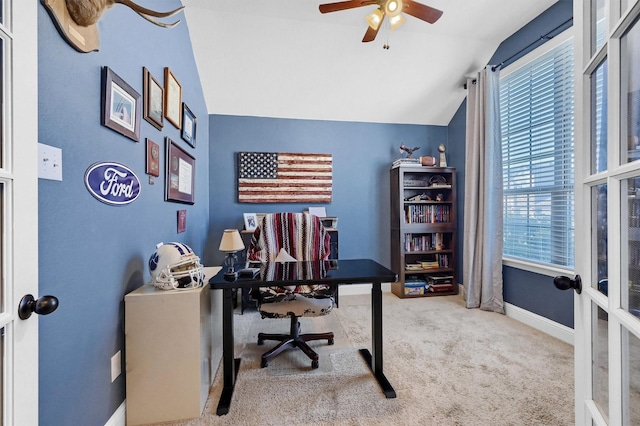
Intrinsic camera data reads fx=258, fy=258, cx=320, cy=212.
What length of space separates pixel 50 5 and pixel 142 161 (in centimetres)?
78

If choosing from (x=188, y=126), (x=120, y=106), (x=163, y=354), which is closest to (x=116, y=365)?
(x=163, y=354)

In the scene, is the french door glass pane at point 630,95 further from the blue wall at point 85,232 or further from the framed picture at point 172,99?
the framed picture at point 172,99

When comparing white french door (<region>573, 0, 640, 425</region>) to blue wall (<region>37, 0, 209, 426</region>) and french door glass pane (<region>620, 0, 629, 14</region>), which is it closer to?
french door glass pane (<region>620, 0, 629, 14</region>)

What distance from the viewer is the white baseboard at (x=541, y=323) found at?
6.90 ft

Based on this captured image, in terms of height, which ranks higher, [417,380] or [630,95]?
[630,95]

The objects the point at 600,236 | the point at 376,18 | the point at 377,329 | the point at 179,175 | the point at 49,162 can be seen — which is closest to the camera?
the point at 600,236

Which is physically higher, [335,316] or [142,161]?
[142,161]

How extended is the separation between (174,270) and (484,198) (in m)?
2.91

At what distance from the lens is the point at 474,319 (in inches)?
101

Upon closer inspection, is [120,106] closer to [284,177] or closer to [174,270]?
[174,270]

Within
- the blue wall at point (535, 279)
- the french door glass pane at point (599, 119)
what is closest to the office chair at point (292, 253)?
the french door glass pane at point (599, 119)

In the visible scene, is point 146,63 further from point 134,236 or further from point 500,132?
point 500,132

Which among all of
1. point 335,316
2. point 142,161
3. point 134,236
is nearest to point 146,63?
point 142,161

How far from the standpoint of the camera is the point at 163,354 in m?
1.33
